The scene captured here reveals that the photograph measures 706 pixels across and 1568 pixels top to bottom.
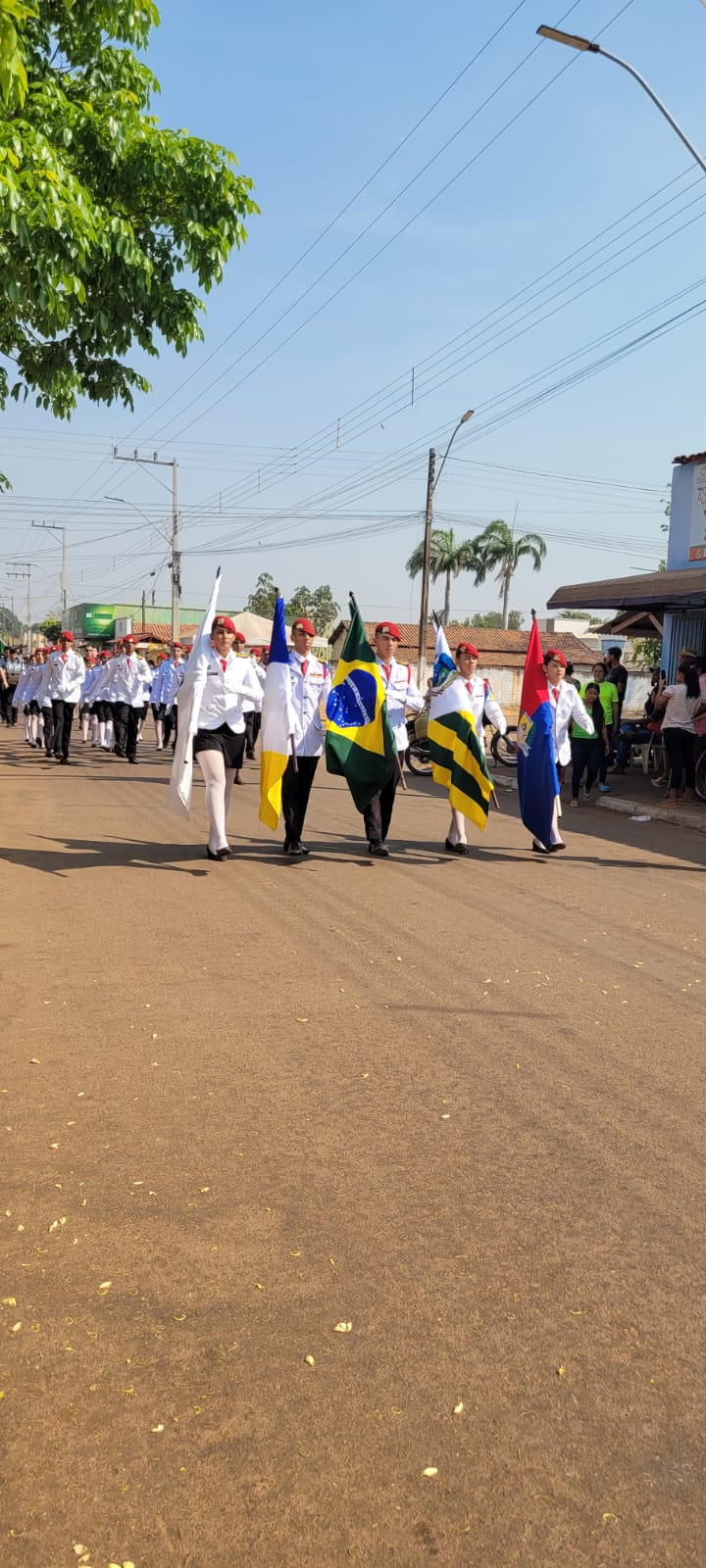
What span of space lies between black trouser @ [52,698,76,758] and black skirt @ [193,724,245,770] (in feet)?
32.7

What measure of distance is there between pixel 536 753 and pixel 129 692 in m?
10.5

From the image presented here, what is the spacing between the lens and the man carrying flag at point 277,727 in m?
10.5

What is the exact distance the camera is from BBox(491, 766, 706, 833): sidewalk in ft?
47.9

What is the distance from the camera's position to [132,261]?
942 cm

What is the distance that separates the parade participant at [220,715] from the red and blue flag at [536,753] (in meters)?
2.77

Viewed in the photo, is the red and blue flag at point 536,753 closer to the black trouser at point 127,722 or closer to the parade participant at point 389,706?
the parade participant at point 389,706

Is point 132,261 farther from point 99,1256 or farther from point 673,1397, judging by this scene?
point 673,1397

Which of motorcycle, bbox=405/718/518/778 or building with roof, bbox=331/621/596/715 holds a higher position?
building with roof, bbox=331/621/596/715

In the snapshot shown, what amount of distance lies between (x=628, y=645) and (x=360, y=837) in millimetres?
62024

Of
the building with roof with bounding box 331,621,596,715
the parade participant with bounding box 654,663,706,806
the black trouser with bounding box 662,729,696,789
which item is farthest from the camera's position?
the building with roof with bounding box 331,621,596,715

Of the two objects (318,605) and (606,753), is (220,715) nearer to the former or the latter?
(606,753)

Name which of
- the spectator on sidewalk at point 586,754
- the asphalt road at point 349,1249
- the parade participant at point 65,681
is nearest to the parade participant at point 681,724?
the spectator on sidewalk at point 586,754

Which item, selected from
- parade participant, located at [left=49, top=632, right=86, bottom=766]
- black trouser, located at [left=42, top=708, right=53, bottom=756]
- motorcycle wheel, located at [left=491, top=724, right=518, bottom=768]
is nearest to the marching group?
motorcycle wheel, located at [left=491, top=724, right=518, bottom=768]

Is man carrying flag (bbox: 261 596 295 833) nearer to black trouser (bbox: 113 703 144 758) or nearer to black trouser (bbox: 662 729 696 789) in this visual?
black trouser (bbox: 662 729 696 789)
